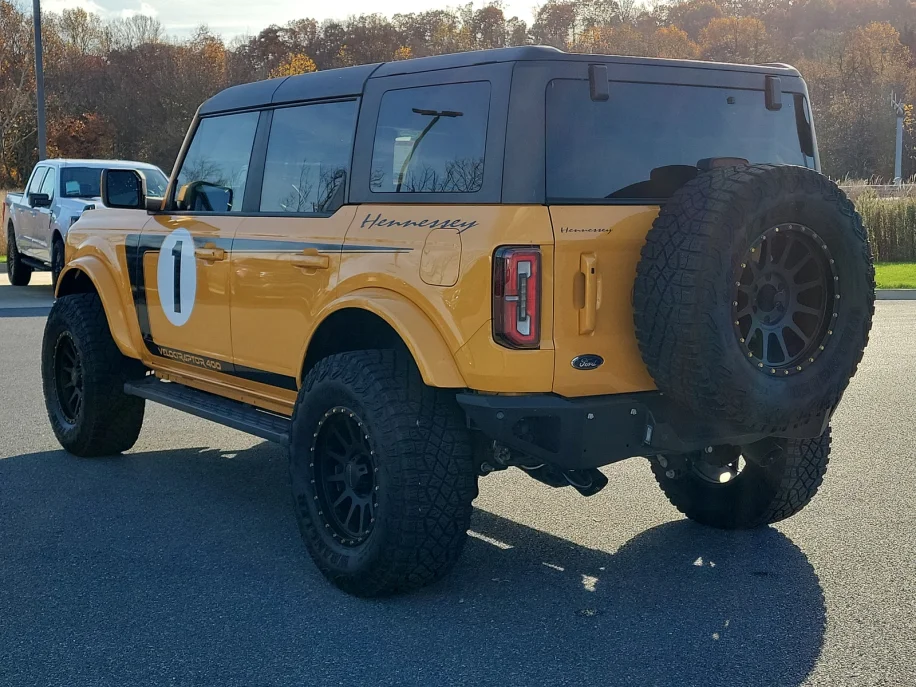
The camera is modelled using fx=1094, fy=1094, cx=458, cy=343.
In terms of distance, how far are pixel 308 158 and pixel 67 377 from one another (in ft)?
8.89

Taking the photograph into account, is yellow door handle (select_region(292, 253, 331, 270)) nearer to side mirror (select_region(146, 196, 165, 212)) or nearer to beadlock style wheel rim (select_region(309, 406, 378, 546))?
beadlock style wheel rim (select_region(309, 406, 378, 546))

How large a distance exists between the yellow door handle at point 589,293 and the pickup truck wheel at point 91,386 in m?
3.53

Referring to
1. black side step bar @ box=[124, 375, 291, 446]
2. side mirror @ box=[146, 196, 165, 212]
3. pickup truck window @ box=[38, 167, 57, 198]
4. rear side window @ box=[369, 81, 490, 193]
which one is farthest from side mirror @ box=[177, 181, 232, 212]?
pickup truck window @ box=[38, 167, 57, 198]

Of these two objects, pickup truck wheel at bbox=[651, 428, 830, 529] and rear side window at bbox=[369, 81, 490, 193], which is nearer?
rear side window at bbox=[369, 81, 490, 193]

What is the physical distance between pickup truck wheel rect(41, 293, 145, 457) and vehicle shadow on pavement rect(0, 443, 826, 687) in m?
0.91

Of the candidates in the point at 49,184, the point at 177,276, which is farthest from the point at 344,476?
the point at 49,184

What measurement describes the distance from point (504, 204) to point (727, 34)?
A: 87.1 m

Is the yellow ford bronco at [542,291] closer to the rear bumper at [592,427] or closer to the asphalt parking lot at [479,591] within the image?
the rear bumper at [592,427]

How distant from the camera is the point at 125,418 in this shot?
650cm

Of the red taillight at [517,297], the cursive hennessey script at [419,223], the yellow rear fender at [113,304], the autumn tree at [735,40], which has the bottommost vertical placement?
the yellow rear fender at [113,304]

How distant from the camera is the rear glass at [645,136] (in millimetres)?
4023

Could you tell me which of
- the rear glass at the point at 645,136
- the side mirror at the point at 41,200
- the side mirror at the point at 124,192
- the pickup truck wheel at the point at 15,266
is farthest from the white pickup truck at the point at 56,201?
the rear glass at the point at 645,136

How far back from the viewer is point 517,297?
3.81 meters

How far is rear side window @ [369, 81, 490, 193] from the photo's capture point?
13.5 ft
